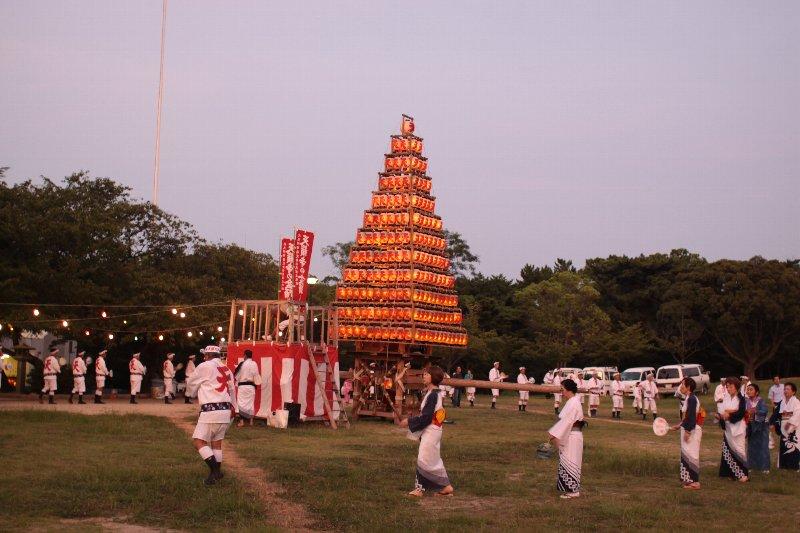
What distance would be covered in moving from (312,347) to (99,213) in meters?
15.0

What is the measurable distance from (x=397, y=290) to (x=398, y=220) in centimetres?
240

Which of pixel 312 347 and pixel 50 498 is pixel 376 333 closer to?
pixel 312 347

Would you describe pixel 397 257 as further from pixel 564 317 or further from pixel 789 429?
pixel 564 317

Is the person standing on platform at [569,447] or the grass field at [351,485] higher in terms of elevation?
the person standing on platform at [569,447]

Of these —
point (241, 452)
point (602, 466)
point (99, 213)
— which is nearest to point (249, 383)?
point (241, 452)

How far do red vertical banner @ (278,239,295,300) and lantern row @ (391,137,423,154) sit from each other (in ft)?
23.5

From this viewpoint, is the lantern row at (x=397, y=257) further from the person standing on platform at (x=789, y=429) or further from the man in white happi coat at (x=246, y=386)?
the person standing on platform at (x=789, y=429)

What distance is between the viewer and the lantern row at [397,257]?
30.2m

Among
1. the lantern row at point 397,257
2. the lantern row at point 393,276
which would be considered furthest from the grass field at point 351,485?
the lantern row at point 397,257

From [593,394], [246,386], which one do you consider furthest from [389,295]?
[593,394]

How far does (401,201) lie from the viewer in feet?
101

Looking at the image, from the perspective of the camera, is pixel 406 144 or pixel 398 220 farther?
pixel 406 144

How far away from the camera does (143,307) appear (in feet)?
127

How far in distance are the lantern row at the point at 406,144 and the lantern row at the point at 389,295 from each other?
4845 millimetres
